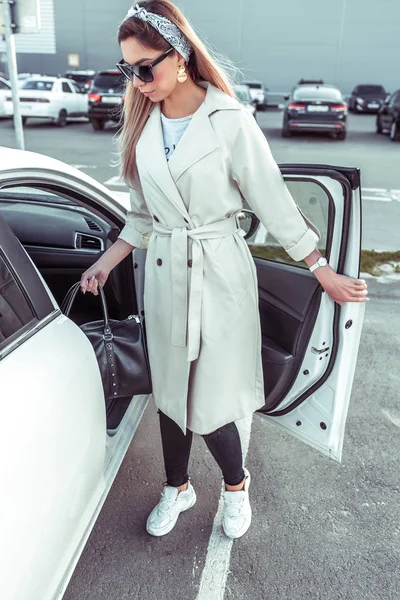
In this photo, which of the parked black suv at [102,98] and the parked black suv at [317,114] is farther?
the parked black suv at [102,98]

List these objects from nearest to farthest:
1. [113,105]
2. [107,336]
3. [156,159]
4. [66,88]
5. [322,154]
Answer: [156,159], [107,336], [322,154], [113,105], [66,88]

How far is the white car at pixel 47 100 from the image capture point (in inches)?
603

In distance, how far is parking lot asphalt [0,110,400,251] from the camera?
22.6 ft

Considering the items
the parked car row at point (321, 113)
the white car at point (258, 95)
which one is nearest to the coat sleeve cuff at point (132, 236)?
the parked car row at point (321, 113)

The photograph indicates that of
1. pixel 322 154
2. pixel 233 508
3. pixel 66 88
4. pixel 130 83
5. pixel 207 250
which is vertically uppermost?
pixel 130 83

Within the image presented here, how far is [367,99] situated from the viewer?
929 inches

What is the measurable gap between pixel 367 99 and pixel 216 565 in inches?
978

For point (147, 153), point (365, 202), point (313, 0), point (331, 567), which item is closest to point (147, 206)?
point (147, 153)

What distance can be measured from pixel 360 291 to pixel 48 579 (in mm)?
1241

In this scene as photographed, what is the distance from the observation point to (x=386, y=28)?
27562 mm

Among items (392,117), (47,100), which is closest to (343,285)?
(392,117)

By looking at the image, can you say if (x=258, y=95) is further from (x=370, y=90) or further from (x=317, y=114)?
(x=317, y=114)

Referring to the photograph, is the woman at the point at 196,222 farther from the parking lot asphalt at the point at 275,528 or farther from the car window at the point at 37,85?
the car window at the point at 37,85

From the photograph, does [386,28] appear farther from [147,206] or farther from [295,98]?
[147,206]
